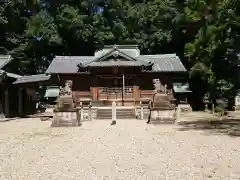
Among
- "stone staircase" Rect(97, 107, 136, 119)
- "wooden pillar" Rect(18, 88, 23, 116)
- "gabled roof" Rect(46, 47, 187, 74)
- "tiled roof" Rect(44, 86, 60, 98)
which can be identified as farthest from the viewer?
"tiled roof" Rect(44, 86, 60, 98)

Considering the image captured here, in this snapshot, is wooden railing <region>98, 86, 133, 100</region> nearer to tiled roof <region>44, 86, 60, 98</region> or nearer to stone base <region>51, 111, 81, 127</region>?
stone base <region>51, 111, 81, 127</region>

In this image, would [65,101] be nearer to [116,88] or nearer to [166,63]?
[116,88]

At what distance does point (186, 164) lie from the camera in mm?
8562

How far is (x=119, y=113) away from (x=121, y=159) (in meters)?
18.6

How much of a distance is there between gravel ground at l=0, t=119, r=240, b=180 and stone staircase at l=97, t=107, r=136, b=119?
1377 centimetres

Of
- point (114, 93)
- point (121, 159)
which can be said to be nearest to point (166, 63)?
point (114, 93)

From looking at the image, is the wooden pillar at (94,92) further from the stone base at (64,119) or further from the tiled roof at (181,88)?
the tiled roof at (181,88)

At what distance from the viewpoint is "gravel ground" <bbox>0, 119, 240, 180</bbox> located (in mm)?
7547

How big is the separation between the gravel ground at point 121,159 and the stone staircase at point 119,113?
45.2 feet

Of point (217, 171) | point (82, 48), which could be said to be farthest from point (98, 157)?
point (82, 48)

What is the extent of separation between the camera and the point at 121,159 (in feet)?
31.2

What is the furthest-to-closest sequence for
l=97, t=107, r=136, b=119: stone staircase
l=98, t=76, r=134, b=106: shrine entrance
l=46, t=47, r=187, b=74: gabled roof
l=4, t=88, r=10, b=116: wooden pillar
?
l=46, t=47, r=187, b=74: gabled roof < l=98, t=76, r=134, b=106: shrine entrance < l=4, t=88, r=10, b=116: wooden pillar < l=97, t=107, r=136, b=119: stone staircase

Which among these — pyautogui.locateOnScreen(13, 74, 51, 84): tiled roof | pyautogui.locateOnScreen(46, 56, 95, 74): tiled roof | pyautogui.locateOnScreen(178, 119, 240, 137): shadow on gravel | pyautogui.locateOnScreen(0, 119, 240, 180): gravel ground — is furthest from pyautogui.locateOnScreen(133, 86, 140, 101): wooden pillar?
pyautogui.locateOnScreen(0, 119, 240, 180): gravel ground

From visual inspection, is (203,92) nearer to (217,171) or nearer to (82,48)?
(82,48)
